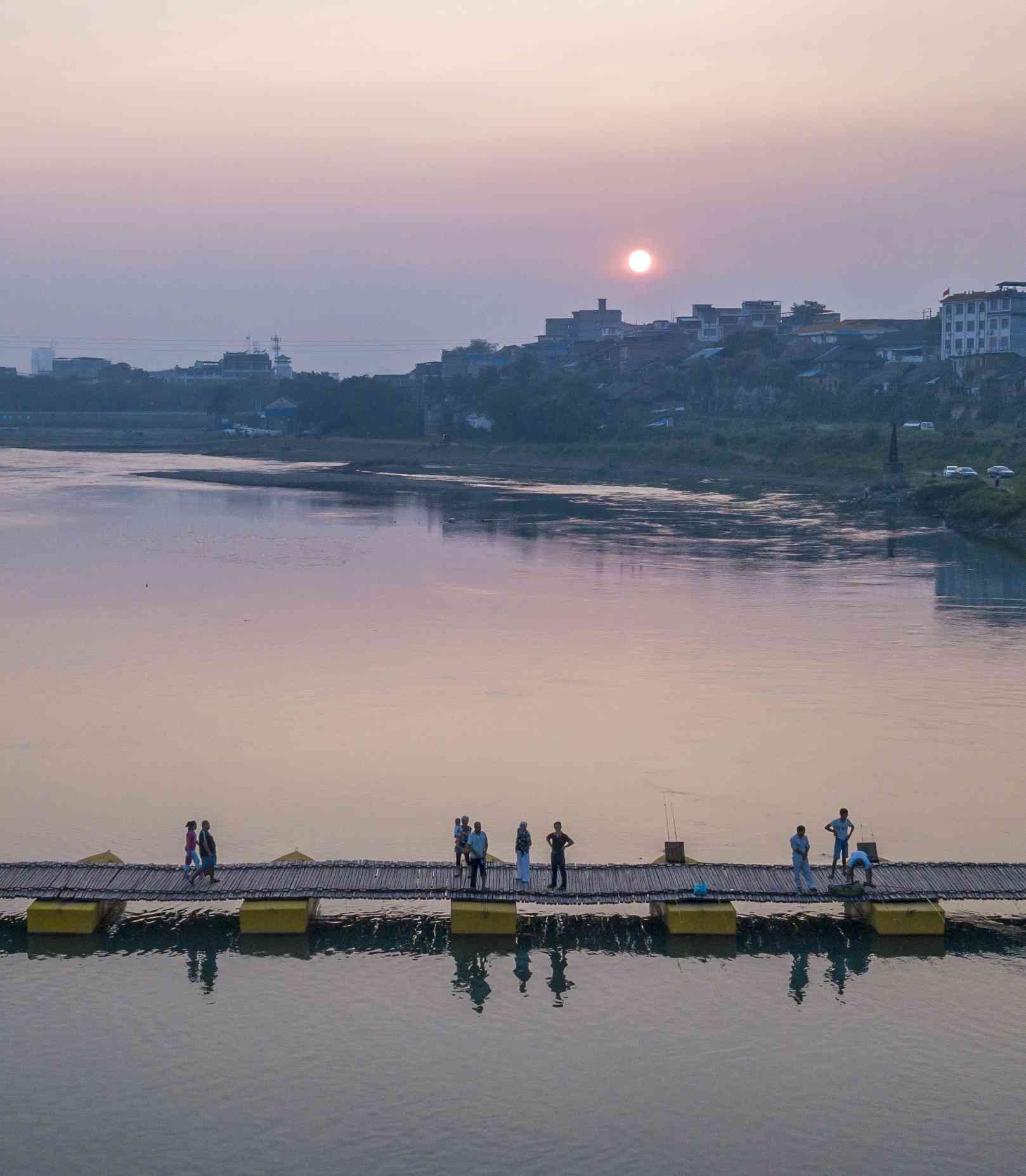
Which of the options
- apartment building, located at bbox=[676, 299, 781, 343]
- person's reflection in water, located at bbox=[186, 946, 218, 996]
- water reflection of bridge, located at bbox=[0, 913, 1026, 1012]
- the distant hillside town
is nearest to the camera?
person's reflection in water, located at bbox=[186, 946, 218, 996]

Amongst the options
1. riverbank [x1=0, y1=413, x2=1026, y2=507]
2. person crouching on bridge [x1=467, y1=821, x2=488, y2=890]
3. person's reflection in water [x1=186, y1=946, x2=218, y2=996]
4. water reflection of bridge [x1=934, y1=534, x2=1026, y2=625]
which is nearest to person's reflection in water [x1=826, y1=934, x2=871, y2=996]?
person crouching on bridge [x1=467, y1=821, x2=488, y2=890]

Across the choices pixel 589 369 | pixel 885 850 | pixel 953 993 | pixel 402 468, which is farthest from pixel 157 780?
pixel 589 369

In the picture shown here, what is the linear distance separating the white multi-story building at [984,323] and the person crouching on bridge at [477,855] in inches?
4031

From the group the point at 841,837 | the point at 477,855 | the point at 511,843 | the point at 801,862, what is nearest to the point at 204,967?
the point at 477,855

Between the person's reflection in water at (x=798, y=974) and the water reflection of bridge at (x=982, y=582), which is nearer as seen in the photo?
the person's reflection in water at (x=798, y=974)

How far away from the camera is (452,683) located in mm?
36844

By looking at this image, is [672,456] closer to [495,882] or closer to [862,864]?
[862,864]

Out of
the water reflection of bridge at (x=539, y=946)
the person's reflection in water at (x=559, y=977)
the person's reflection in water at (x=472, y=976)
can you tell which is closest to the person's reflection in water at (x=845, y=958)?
the water reflection of bridge at (x=539, y=946)

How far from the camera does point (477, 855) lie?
20891 mm

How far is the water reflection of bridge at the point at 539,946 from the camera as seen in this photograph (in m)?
19.9

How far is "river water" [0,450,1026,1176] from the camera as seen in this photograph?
16641mm

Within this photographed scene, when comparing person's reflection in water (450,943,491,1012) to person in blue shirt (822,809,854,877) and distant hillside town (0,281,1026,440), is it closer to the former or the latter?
person in blue shirt (822,809,854,877)

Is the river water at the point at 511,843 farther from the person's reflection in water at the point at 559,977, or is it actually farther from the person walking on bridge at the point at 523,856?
the person walking on bridge at the point at 523,856

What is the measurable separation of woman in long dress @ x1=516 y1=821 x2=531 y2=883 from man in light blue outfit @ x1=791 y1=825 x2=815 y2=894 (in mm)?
3794
